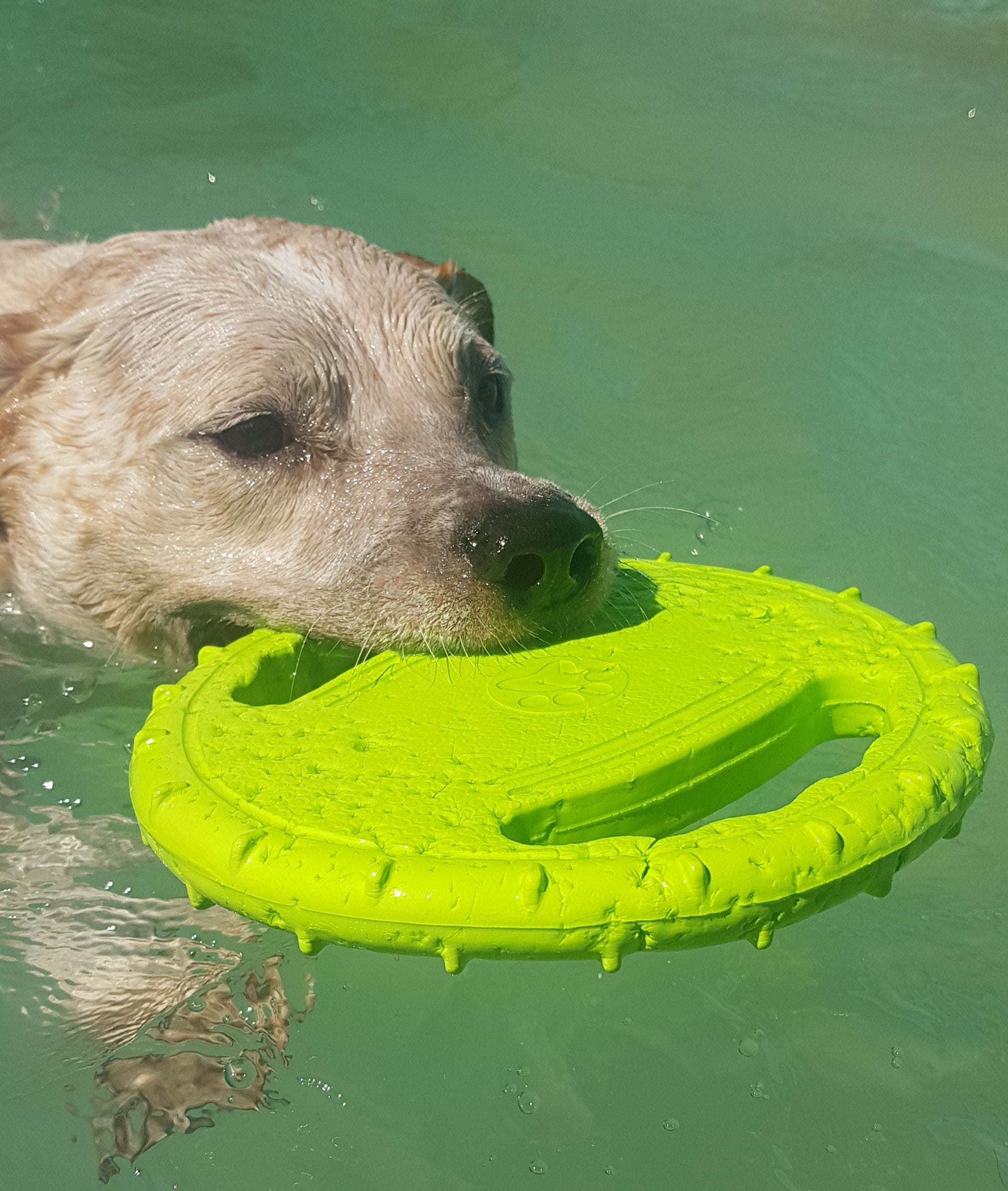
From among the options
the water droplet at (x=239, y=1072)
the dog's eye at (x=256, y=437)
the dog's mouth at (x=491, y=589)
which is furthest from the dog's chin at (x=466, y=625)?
the water droplet at (x=239, y=1072)

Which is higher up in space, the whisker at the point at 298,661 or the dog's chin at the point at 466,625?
the dog's chin at the point at 466,625

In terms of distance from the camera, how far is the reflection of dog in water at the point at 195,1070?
10.6 ft

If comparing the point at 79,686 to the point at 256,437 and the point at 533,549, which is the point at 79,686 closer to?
the point at 256,437

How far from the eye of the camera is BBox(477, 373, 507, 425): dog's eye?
418 centimetres

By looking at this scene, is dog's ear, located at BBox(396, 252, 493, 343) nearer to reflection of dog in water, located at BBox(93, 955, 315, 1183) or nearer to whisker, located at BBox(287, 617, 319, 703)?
whisker, located at BBox(287, 617, 319, 703)

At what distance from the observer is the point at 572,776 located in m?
2.78

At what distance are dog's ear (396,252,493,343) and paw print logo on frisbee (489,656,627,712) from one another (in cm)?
162

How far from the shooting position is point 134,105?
8734 millimetres

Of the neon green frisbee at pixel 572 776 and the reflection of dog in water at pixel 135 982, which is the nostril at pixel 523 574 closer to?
the neon green frisbee at pixel 572 776

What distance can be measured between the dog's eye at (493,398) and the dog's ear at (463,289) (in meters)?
0.31

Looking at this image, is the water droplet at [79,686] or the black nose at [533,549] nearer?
the black nose at [533,549]

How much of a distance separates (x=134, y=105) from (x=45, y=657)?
229 inches

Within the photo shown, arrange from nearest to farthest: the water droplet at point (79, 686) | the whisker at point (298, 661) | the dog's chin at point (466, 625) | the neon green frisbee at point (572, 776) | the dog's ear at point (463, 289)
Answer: the neon green frisbee at point (572, 776) < the dog's chin at point (466, 625) < the whisker at point (298, 661) < the water droplet at point (79, 686) < the dog's ear at point (463, 289)

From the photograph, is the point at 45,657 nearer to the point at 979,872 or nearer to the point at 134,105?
the point at 979,872
